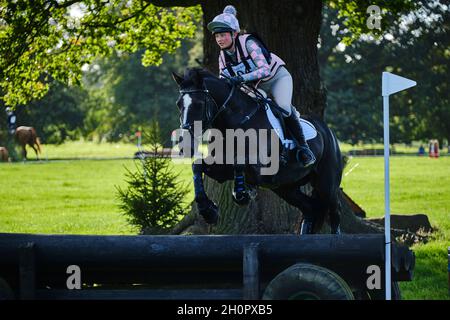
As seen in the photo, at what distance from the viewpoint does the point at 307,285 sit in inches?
218

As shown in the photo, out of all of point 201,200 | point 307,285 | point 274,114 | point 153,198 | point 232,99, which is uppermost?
point 232,99

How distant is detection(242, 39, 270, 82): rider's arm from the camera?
6.52m

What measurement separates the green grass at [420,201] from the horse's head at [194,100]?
3059 mm

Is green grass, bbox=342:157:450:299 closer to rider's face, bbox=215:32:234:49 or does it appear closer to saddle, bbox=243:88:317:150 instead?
saddle, bbox=243:88:317:150

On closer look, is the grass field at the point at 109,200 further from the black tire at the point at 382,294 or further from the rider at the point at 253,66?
the rider at the point at 253,66

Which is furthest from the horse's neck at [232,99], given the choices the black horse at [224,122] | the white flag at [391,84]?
the white flag at [391,84]

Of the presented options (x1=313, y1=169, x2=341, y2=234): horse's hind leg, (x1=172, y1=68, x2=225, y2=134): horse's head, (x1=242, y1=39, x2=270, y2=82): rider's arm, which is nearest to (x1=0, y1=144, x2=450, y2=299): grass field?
(x1=313, y1=169, x2=341, y2=234): horse's hind leg

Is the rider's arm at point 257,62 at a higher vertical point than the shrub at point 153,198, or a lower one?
higher

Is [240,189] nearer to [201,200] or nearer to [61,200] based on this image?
[201,200]

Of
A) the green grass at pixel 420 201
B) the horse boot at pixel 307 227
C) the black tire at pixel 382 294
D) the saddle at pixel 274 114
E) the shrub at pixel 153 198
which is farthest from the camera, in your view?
the shrub at pixel 153 198

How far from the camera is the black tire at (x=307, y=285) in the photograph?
5457mm

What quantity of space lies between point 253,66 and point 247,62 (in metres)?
0.06

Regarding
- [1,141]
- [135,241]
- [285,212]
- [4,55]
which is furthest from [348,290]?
[1,141]

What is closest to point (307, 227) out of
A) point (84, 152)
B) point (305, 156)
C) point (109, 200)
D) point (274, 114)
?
point (305, 156)
